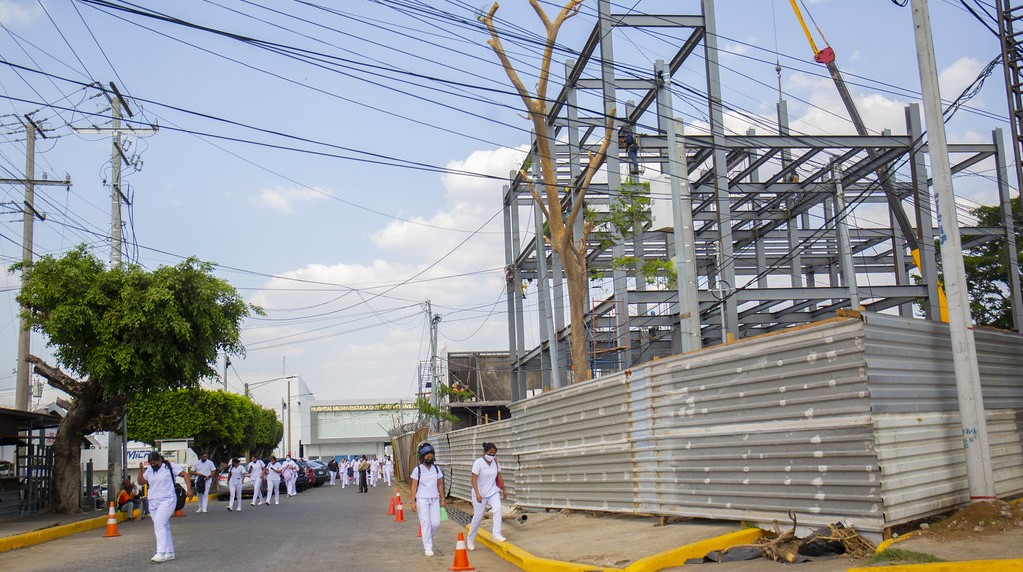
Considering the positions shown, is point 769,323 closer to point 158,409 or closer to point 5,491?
point 5,491

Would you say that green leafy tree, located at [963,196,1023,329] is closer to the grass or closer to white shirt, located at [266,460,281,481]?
white shirt, located at [266,460,281,481]

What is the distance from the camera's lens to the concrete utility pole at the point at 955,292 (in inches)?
364

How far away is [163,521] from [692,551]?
25.2ft

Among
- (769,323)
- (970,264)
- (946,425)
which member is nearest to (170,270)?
(946,425)

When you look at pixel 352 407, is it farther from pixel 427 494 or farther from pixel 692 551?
pixel 692 551

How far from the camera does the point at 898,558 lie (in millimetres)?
7574

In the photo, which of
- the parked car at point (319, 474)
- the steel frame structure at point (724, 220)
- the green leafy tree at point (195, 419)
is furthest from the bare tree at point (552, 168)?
the parked car at point (319, 474)

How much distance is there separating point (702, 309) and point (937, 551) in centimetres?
2049

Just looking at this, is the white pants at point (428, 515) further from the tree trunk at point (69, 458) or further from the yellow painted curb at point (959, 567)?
the tree trunk at point (69, 458)

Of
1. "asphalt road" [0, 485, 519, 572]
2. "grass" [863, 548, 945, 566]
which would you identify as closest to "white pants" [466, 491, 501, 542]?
"asphalt road" [0, 485, 519, 572]

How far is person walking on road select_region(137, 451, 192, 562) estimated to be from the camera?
12.8 metres

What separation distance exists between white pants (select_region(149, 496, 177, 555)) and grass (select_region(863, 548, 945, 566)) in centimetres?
952

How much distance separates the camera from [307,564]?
11.9 m

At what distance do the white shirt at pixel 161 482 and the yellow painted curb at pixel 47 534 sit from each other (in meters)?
4.11
